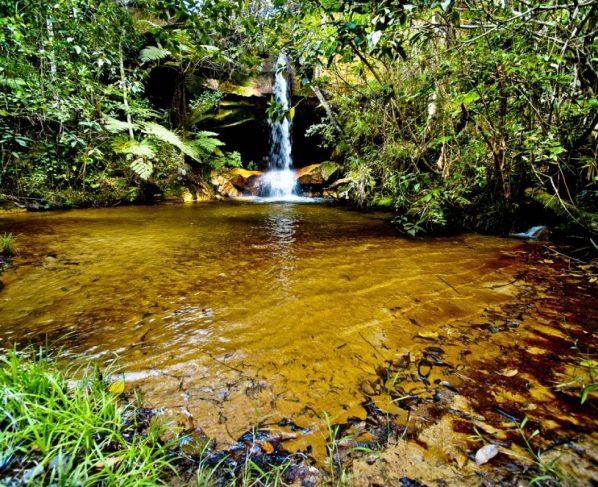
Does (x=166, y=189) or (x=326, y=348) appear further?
(x=166, y=189)

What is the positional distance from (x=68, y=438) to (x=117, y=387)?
35 centimetres

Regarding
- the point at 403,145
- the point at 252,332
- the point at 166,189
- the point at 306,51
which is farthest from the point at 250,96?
the point at 252,332

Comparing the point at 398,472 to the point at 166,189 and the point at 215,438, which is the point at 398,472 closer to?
the point at 215,438

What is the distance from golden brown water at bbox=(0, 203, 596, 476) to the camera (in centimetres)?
152

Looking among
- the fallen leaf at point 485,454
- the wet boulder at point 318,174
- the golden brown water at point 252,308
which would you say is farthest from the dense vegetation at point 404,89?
the wet boulder at point 318,174

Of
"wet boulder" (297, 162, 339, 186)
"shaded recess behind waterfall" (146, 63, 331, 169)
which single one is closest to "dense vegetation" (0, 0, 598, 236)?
"wet boulder" (297, 162, 339, 186)

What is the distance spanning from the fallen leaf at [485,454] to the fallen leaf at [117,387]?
1646 millimetres

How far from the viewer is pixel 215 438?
124 cm

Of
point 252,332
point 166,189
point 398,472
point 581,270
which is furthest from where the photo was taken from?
point 166,189

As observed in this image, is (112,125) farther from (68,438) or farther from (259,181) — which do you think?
(68,438)

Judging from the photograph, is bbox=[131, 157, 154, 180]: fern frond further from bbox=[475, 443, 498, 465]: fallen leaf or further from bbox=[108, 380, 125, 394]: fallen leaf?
bbox=[475, 443, 498, 465]: fallen leaf

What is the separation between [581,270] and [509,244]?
123cm

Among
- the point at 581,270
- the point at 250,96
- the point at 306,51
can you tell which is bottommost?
the point at 581,270

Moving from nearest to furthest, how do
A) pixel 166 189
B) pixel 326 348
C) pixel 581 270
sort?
pixel 326 348, pixel 581 270, pixel 166 189
